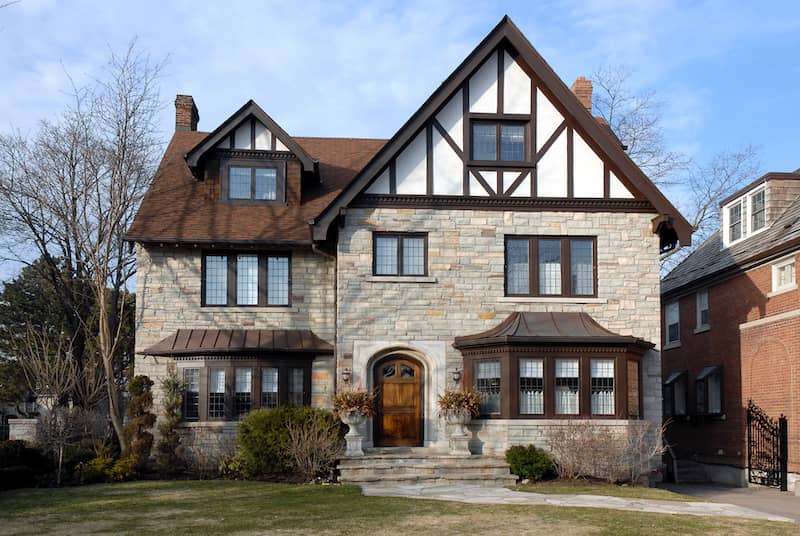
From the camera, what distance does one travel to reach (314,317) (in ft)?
74.1

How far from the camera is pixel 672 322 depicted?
28.4 m

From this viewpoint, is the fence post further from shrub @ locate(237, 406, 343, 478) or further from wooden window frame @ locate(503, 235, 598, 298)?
shrub @ locate(237, 406, 343, 478)

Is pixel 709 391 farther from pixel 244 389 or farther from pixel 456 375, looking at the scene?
pixel 244 389

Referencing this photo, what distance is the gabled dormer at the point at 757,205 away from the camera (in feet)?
76.7

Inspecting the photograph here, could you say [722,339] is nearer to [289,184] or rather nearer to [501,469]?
[501,469]

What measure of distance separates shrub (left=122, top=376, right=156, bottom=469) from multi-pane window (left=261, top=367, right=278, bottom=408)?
2605 mm

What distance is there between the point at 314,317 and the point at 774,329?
1116 centimetres

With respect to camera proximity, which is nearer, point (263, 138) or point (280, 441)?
point (280, 441)

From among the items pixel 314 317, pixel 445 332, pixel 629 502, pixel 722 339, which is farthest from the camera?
pixel 722 339

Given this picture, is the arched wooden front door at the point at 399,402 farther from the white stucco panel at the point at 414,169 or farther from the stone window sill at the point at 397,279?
the white stucco panel at the point at 414,169

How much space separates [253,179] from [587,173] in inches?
342

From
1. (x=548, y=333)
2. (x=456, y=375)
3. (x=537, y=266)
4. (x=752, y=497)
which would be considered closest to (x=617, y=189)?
(x=537, y=266)

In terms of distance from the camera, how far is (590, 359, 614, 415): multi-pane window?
2025cm

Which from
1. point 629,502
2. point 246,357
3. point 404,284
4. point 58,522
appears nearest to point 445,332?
point 404,284
